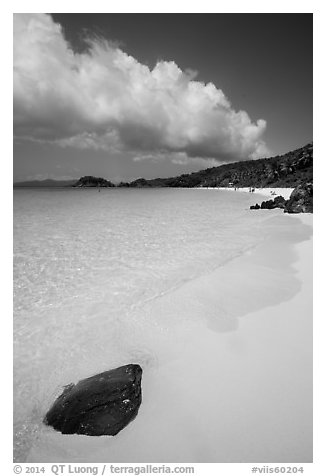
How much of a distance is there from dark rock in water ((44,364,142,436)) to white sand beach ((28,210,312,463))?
13 cm

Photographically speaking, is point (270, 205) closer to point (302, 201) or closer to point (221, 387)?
point (302, 201)

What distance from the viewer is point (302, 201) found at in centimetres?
2739

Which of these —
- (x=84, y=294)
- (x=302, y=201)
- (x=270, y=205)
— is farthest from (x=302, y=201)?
(x=84, y=294)

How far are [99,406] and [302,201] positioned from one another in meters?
29.7

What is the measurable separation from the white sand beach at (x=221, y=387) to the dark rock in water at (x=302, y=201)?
903 inches

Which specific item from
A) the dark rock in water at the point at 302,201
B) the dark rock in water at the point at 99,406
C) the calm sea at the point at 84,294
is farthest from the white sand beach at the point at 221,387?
the dark rock in water at the point at 302,201

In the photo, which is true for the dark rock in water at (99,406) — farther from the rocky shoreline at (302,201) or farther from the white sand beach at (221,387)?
the rocky shoreline at (302,201)

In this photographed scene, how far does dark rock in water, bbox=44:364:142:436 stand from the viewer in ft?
11.2

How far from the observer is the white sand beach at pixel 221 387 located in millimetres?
3252

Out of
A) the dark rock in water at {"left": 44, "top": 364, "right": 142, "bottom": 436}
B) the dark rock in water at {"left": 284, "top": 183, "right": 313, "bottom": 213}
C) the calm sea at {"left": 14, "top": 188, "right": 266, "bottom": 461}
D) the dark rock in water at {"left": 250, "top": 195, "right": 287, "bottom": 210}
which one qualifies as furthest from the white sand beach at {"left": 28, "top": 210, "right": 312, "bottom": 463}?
the dark rock in water at {"left": 250, "top": 195, "right": 287, "bottom": 210}
